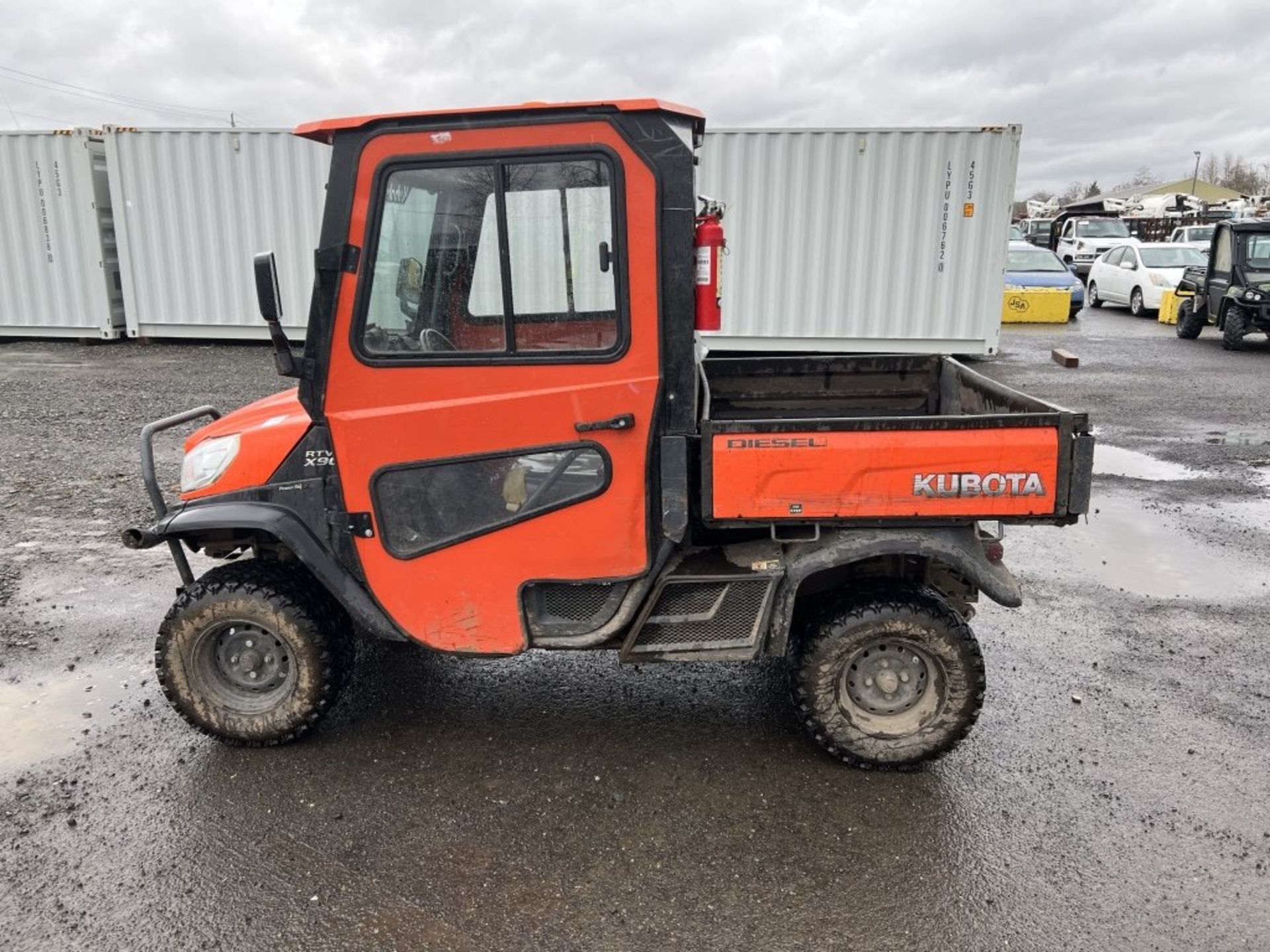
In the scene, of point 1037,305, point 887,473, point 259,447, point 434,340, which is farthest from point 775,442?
point 1037,305

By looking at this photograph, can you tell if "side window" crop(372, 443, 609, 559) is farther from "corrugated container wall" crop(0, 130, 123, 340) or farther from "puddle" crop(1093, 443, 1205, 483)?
"corrugated container wall" crop(0, 130, 123, 340)

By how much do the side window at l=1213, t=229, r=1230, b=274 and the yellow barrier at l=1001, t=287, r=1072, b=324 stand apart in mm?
3267

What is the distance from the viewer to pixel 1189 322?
1597 cm

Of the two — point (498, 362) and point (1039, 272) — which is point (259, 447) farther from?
point (1039, 272)

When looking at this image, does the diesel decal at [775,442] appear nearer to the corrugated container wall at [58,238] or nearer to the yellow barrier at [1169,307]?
the corrugated container wall at [58,238]

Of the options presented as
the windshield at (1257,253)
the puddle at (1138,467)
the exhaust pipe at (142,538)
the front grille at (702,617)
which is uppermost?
the windshield at (1257,253)

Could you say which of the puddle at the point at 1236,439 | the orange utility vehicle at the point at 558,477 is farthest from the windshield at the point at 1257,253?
the orange utility vehicle at the point at 558,477

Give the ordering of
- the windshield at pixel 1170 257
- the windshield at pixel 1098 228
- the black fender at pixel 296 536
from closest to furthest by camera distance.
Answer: the black fender at pixel 296 536, the windshield at pixel 1170 257, the windshield at pixel 1098 228

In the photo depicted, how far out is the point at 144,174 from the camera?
13.4 m

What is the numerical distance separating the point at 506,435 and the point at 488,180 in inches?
33.5

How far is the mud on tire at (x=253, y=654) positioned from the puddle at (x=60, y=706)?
536 millimetres

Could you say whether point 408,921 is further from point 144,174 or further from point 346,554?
point 144,174

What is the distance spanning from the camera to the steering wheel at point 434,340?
3148 millimetres

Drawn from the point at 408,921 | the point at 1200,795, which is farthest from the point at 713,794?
the point at 1200,795
